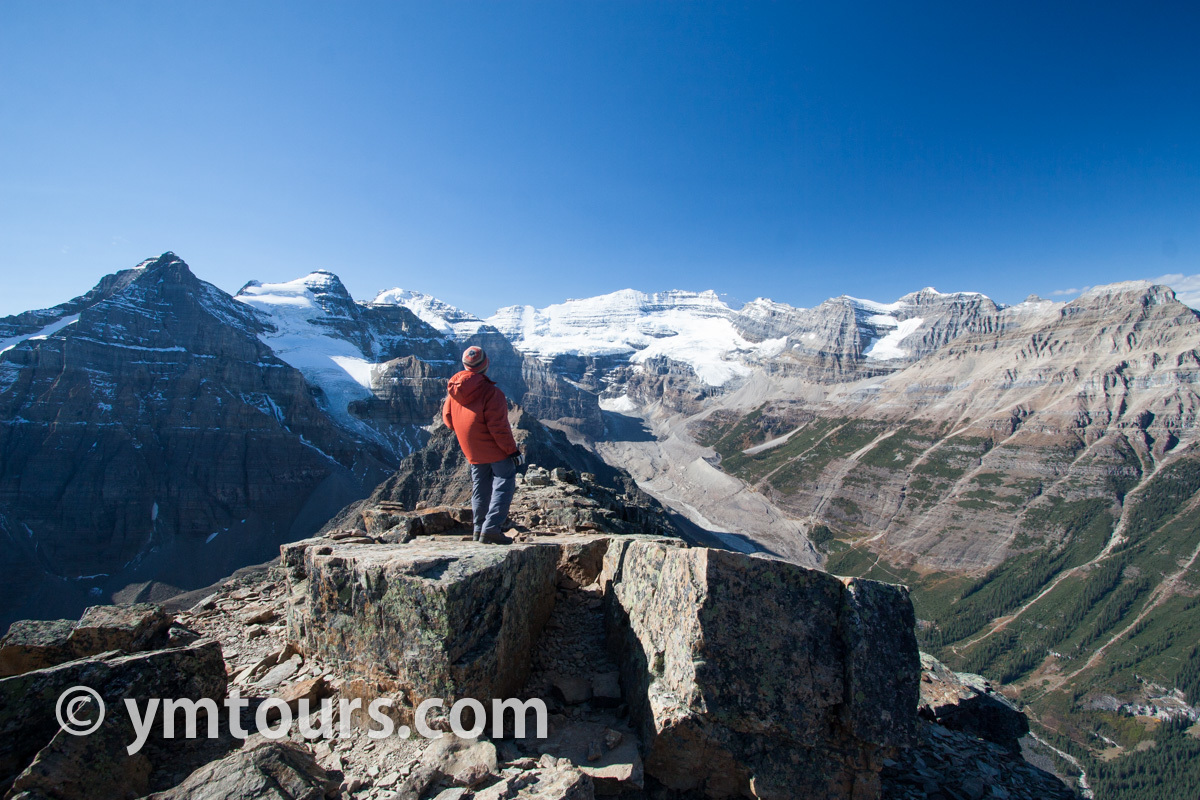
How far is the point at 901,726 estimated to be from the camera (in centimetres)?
510

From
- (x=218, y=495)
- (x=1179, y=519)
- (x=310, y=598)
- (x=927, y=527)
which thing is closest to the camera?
(x=310, y=598)

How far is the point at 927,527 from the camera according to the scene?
150 metres

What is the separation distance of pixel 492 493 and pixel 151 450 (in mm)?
149046

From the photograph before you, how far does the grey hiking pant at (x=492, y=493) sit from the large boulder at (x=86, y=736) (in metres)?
4.43

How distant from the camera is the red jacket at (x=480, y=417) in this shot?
28.1ft

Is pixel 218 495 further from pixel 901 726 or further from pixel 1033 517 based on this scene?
pixel 1033 517

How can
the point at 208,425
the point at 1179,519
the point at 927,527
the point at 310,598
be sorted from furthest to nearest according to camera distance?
the point at 927,527, the point at 1179,519, the point at 208,425, the point at 310,598

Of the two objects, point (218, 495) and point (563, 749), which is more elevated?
point (563, 749)

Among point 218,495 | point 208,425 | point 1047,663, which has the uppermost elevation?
point 208,425

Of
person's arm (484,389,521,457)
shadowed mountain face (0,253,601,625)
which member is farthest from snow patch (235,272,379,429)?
person's arm (484,389,521,457)

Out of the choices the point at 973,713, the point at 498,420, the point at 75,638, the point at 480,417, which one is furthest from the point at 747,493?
the point at 75,638

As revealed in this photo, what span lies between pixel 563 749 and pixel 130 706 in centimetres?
452

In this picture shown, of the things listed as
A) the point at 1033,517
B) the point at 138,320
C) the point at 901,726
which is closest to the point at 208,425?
the point at 138,320

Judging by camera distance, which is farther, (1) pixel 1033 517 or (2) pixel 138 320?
(1) pixel 1033 517
